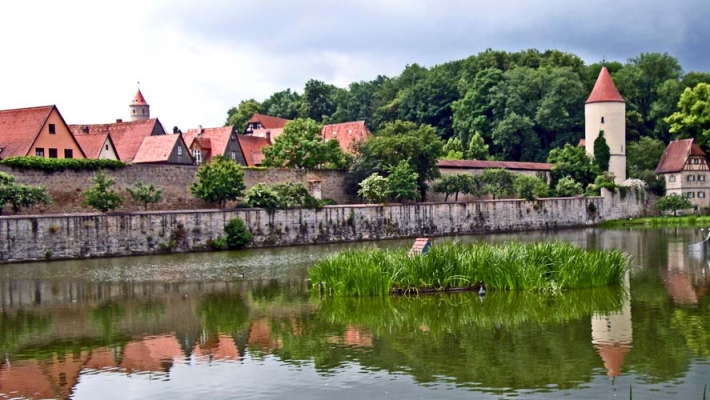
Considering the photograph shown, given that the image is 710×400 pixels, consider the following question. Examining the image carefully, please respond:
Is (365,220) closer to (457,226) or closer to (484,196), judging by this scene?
(457,226)

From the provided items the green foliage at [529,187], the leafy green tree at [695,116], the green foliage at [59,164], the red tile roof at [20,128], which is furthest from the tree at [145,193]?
the leafy green tree at [695,116]

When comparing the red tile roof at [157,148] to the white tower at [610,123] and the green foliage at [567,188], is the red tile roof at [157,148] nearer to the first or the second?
the green foliage at [567,188]

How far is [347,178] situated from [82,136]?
637 inches

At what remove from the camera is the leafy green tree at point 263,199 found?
43.9 meters

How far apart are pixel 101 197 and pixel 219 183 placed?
6748mm

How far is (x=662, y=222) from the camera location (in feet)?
184

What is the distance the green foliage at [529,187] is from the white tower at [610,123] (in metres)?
9.29

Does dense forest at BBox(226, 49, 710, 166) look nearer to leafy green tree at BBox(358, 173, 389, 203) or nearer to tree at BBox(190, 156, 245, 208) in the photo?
leafy green tree at BBox(358, 173, 389, 203)

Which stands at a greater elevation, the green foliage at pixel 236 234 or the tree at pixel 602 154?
the tree at pixel 602 154

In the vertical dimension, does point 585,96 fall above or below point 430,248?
above

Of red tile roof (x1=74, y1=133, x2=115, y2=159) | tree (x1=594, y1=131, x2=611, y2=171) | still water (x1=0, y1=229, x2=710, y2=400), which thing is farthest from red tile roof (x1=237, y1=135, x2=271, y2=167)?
still water (x1=0, y1=229, x2=710, y2=400)

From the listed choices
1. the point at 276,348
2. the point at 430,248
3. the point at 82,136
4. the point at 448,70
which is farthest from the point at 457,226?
the point at 448,70

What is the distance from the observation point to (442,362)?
1357 cm

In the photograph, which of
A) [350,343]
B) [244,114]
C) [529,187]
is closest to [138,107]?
[244,114]
